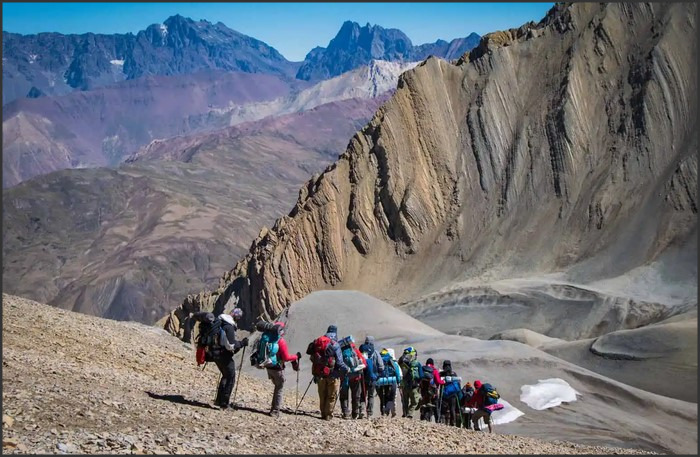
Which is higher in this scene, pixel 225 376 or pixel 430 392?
pixel 430 392

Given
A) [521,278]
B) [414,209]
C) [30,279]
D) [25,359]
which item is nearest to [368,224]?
[414,209]

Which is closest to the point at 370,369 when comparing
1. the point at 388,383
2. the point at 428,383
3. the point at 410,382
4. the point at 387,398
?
the point at 388,383

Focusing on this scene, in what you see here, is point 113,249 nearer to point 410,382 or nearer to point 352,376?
point 410,382

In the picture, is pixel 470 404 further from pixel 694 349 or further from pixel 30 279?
pixel 30 279

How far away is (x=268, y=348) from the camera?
578 inches

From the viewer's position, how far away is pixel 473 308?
4972 centimetres

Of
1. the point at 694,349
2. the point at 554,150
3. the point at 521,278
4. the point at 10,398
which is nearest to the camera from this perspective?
the point at 10,398

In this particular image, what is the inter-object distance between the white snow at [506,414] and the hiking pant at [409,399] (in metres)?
6.21

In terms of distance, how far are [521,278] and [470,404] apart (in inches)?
1373

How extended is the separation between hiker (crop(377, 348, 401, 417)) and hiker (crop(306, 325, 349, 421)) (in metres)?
2.54

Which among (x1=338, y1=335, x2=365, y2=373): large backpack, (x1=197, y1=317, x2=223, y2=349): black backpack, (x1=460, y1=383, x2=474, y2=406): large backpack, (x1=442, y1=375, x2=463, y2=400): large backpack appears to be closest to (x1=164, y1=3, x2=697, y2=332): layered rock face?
(x1=460, y1=383, x2=474, y2=406): large backpack

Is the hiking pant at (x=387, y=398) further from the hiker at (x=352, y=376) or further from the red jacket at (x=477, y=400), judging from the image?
the red jacket at (x=477, y=400)

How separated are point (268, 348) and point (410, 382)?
5442mm

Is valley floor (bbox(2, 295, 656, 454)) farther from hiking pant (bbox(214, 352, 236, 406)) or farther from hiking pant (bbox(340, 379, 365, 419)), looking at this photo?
hiking pant (bbox(340, 379, 365, 419))
